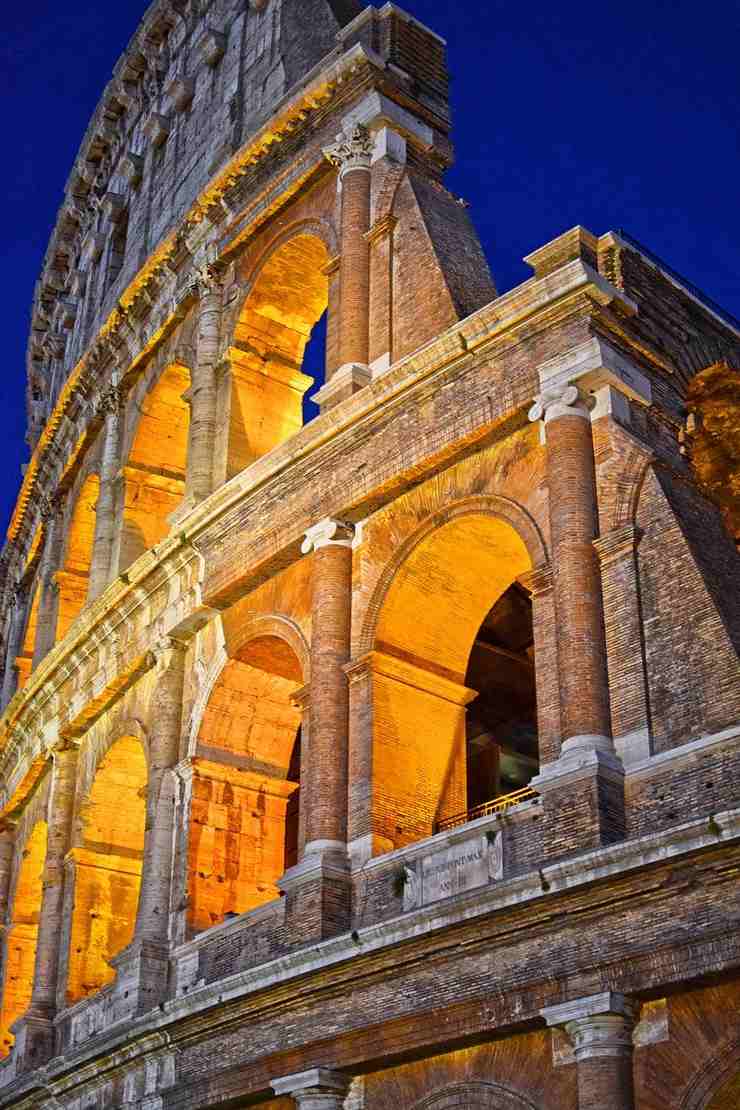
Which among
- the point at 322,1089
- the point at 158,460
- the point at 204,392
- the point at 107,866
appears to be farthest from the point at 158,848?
the point at 158,460

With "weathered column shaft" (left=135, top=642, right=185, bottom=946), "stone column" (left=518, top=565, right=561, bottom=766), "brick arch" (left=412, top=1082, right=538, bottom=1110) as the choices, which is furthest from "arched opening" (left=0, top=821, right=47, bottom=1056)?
"stone column" (left=518, top=565, right=561, bottom=766)

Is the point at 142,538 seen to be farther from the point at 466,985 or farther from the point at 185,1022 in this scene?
the point at 466,985

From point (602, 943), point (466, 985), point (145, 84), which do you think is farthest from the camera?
point (145, 84)

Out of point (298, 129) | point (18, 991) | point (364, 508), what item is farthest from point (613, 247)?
point (18, 991)

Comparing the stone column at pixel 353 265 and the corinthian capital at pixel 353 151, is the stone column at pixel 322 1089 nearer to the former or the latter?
the stone column at pixel 353 265

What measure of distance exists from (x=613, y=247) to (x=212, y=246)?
7.07m

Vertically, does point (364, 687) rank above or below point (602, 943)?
above

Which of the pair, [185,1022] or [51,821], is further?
[51,821]

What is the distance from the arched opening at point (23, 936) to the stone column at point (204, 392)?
186 inches

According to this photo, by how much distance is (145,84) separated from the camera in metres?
25.8

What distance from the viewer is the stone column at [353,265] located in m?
15.8

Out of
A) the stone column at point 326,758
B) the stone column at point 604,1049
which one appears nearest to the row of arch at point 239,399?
the stone column at point 326,758

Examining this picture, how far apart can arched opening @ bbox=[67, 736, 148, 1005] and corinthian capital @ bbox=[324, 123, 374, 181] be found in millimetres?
6755

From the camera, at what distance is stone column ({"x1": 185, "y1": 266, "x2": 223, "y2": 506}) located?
18.0 meters
